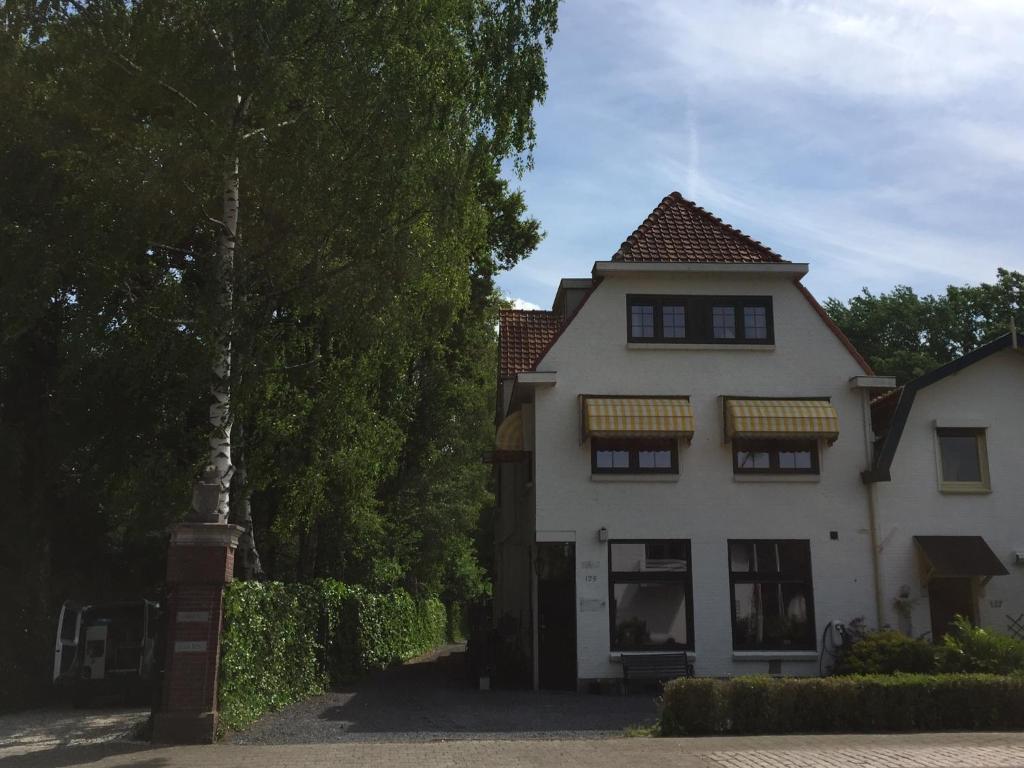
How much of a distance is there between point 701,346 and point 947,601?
7.32m

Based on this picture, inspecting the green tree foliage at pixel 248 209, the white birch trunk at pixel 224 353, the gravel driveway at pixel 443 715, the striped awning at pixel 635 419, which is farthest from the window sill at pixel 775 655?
the white birch trunk at pixel 224 353

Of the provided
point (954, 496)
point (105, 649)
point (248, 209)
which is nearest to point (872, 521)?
point (954, 496)

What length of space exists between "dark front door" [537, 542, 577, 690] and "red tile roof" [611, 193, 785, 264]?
6439mm

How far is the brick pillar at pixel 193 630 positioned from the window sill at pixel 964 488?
48.0ft

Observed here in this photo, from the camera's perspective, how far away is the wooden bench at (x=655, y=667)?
1856 centimetres

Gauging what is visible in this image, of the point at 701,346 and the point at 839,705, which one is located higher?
the point at 701,346

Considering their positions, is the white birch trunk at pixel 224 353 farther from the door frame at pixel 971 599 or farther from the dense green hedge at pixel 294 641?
the door frame at pixel 971 599

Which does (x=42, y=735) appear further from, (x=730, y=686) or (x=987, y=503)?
(x=987, y=503)

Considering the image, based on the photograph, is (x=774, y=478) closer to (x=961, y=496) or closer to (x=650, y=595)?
(x=650, y=595)

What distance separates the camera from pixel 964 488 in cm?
2008

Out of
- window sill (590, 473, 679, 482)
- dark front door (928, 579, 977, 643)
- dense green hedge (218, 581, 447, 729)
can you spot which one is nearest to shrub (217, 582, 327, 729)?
dense green hedge (218, 581, 447, 729)

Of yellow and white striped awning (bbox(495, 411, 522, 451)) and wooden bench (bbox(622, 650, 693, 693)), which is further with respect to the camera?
yellow and white striped awning (bbox(495, 411, 522, 451))

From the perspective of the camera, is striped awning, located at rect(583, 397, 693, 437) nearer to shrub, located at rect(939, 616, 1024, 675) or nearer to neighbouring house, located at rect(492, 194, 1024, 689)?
neighbouring house, located at rect(492, 194, 1024, 689)

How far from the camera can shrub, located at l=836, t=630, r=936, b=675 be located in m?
16.1
